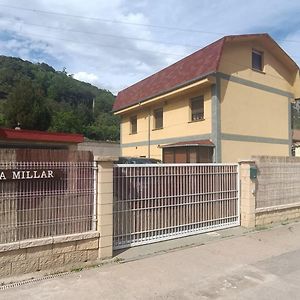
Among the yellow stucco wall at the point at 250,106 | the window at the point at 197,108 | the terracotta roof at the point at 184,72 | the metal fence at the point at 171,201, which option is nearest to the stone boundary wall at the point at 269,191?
the metal fence at the point at 171,201

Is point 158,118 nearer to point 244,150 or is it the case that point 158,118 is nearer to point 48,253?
point 244,150

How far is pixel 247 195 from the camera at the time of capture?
934 cm

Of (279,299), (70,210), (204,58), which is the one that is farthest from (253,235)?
(204,58)

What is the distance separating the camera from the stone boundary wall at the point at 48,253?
17.5 feet

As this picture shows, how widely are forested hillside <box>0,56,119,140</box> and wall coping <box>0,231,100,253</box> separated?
32.0 metres

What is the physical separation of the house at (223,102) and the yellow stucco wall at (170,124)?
46mm

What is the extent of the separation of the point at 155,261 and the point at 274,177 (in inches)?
221

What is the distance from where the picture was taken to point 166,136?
19078 millimetres

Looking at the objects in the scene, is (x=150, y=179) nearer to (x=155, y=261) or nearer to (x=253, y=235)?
(x=155, y=261)

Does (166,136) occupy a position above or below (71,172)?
above

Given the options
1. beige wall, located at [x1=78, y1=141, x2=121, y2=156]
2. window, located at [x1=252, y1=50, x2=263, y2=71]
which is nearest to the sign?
window, located at [x1=252, y1=50, x2=263, y2=71]

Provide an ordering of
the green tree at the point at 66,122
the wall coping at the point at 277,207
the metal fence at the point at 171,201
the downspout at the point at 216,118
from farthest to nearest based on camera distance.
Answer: the green tree at the point at 66,122 → the downspout at the point at 216,118 → the wall coping at the point at 277,207 → the metal fence at the point at 171,201

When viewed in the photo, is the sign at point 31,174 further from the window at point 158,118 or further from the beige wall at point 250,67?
the window at point 158,118

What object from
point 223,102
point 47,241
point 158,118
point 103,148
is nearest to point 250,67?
point 223,102
